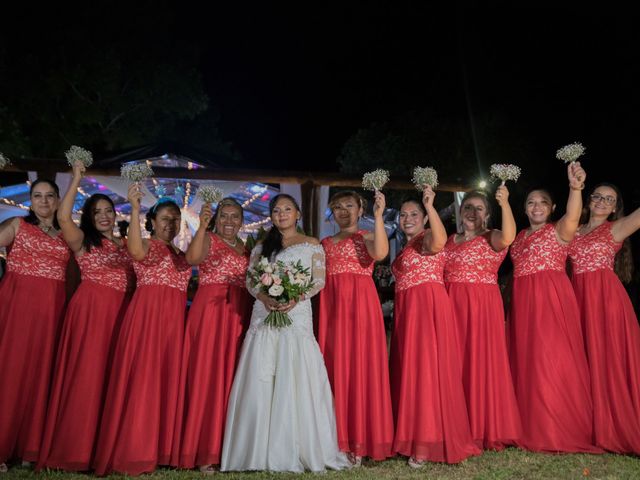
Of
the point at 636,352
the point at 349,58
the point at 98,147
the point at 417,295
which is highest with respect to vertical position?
the point at 349,58

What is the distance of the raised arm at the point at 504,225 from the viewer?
5.65 meters

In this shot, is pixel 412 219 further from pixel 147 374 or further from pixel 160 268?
pixel 147 374

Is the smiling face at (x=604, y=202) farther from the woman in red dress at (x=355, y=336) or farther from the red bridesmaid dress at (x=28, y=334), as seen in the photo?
the red bridesmaid dress at (x=28, y=334)

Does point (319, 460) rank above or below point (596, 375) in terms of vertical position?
below

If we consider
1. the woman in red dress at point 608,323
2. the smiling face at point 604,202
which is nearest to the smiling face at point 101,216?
the woman in red dress at point 608,323

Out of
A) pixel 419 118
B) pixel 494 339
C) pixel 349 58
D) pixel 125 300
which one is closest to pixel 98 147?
pixel 419 118

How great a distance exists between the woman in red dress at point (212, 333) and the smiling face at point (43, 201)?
1.41 meters

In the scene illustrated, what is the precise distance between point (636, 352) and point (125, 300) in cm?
456

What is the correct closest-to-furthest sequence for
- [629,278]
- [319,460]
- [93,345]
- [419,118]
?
[319,460] → [93,345] → [629,278] → [419,118]

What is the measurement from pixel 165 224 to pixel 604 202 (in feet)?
13.2

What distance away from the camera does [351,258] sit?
19.1 feet

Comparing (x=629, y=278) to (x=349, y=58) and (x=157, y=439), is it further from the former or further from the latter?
(x=349, y=58)

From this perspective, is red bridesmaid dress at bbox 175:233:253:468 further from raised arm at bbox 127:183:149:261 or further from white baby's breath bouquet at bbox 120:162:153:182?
white baby's breath bouquet at bbox 120:162:153:182

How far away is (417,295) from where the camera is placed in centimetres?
572
